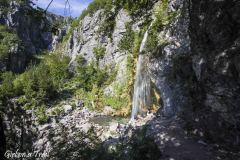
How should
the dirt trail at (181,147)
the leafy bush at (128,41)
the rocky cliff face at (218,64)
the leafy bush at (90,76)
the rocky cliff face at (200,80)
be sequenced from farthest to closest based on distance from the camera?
1. the leafy bush at (90,76)
2. the leafy bush at (128,41)
3. the dirt trail at (181,147)
4. the rocky cliff face at (218,64)
5. the rocky cliff face at (200,80)

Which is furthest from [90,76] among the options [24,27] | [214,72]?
[24,27]

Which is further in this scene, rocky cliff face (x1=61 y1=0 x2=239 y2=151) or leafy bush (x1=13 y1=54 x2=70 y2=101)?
leafy bush (x1=13 y1=54 x2=70 y2=101)

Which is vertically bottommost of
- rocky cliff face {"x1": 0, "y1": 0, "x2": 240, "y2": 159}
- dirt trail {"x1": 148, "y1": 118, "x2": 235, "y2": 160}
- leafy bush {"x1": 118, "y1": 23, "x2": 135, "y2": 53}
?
dirt trail {"x1": 148, "y1": 118, "x2": 235, "y2": 160}

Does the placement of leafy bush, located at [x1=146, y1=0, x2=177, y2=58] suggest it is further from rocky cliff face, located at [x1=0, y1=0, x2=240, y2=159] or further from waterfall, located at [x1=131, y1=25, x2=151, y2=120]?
waterfall, located at [x1=131, y1=25, x2=151, y2=120]

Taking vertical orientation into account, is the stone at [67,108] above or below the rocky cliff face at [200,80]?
below

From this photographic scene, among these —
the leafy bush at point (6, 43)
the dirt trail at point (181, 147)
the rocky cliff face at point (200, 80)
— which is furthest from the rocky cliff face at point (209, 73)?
the leafy bush at point (6, 43)

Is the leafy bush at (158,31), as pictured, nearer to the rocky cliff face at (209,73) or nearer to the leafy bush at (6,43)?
the rocky cliff face at (209,73)

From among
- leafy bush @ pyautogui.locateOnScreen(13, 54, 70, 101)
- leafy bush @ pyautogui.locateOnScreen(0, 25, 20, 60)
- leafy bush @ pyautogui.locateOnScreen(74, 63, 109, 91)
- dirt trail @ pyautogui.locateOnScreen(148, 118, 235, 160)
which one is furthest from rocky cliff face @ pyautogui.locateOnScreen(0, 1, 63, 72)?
leafy bush @ pyautogui.locateOnScreen(74, 63, 109, 91)

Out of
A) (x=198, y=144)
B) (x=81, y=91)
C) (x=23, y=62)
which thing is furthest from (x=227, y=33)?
(x=23, y=62)

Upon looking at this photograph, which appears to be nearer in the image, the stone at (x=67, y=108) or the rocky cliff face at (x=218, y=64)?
the rocky cliff face at (x=218, y=64)

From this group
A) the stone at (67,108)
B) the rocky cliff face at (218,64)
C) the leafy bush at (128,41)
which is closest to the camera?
the rocky cliff face at (218,64)

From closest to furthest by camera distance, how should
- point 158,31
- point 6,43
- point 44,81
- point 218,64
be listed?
1. point 218,64
2. point 158,31
3. point 44,81
4. point 6,43

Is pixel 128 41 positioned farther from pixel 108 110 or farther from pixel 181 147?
pixel 181 147

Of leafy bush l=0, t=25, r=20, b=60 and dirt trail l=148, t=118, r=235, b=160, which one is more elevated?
leafy bush l=0, t=25, r=20, b=60
